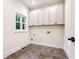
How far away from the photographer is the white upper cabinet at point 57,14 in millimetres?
3176

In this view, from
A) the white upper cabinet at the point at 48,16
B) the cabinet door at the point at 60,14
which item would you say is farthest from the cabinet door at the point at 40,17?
the cabinet door at the point at 60,14

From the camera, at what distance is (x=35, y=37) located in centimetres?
424

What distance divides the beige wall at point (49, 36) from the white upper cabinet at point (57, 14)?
15.1 inches

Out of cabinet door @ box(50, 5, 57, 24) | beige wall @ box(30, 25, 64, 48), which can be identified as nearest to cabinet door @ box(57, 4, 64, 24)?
cabinet door @ box(50, 5, 57, 24)

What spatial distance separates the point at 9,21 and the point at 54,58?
7.64 ft

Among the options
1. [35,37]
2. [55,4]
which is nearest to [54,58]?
[35,37]

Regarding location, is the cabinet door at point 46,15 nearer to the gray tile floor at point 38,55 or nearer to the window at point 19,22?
the window at point 19,22

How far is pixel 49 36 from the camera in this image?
3.75 m

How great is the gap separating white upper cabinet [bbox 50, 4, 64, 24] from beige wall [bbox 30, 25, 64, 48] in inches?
15.1

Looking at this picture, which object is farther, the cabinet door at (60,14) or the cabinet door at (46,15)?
the cabinet door at (46,15)

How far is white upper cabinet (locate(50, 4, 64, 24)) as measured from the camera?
10.4 ft

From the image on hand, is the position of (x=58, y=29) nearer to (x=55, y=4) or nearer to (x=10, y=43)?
(x=55, y=4)

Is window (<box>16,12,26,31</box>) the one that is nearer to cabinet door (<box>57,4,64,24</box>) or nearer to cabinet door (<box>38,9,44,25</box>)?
cabinet door (<box>38,9,44,25</box>)

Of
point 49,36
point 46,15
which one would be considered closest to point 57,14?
point 46,15
